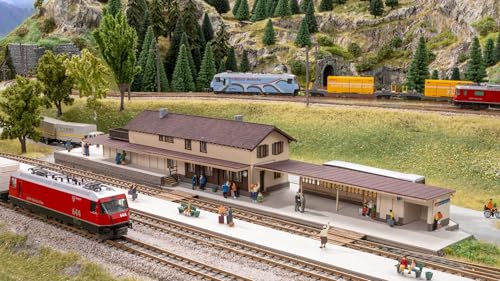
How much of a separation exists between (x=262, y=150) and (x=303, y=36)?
63503mm

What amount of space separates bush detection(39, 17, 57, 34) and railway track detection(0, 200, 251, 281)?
81365 mm

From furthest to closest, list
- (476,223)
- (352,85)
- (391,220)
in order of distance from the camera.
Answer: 1. (352,85)
2. (476,223)
3. (391,220)

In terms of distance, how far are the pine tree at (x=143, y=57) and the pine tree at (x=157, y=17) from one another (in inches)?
503

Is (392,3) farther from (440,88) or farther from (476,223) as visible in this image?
(476,223)

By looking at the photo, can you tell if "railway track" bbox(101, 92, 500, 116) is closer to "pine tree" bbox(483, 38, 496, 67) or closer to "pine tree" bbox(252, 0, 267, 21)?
"pine tree" bbox(483, 38, 496, 67)

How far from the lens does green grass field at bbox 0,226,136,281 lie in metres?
28.5

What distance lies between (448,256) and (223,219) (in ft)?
46.5

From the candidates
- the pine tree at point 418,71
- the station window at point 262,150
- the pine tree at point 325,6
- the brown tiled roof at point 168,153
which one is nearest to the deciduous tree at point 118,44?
the brown tiled roof at point 168,153

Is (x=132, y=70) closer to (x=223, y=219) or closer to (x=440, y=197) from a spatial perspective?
(x=223, y=219)

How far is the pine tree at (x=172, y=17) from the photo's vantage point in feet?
339

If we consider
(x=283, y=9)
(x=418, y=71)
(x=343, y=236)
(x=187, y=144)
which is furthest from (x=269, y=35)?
(x=343, y=236)

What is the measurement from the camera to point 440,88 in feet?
224

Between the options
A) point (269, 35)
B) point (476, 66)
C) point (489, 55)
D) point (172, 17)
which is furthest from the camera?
point (269, 35)

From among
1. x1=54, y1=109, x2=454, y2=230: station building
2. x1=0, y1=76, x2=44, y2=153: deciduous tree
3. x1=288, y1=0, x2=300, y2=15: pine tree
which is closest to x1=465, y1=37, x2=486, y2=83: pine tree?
x1=54, y1=109, x2=454, y2=230: station building
